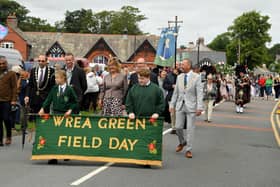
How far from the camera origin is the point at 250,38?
107812mm

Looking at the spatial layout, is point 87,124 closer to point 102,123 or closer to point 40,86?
point 102,123

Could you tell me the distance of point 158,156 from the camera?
408 inches

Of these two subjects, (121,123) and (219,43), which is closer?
(121,123)

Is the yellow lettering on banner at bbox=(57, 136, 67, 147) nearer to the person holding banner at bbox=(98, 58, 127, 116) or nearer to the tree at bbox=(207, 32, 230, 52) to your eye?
the person holding banner at bbox=(98, 58, 127, 116)

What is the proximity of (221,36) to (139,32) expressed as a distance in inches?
2225

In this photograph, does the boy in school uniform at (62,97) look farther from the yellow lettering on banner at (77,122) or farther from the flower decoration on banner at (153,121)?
the flower decoration on banner at (153,121)

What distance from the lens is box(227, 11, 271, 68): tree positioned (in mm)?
105000

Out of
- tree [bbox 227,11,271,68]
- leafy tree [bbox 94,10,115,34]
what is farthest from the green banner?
leafy tree [bbox 94,10,115,34]

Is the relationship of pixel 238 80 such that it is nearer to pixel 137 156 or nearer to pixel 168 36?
pixel 168 36

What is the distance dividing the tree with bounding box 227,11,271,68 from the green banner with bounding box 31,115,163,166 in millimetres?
94365

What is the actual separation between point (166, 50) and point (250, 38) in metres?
81.5

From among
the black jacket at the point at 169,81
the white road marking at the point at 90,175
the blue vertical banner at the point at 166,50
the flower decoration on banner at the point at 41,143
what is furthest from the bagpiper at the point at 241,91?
the flower decoration on banner at the point at 41,143

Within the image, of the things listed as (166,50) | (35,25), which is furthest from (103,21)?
(166,50)

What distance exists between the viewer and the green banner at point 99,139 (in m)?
10.4
